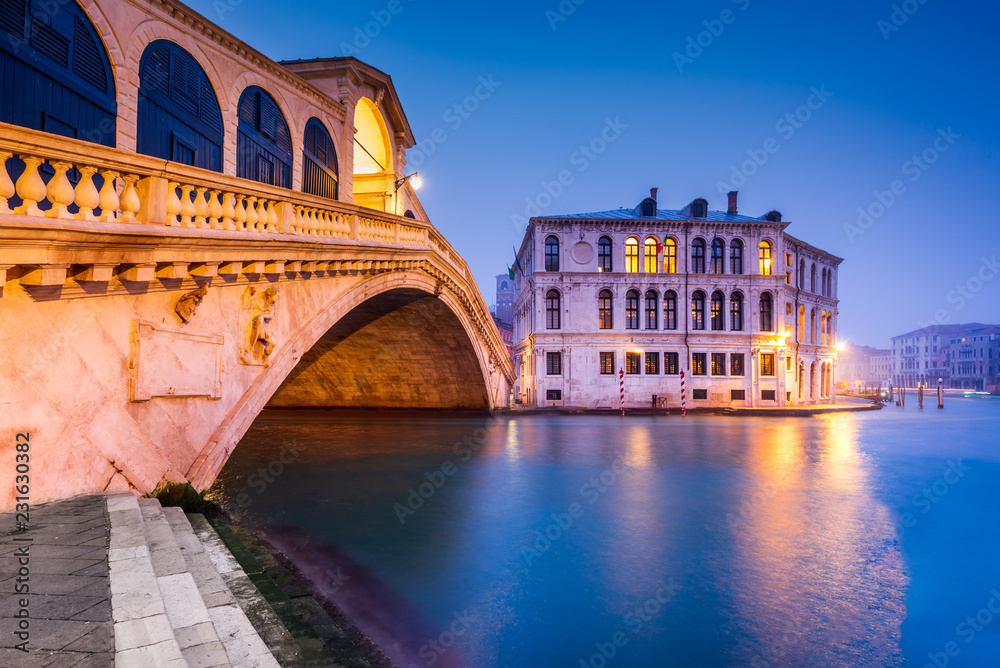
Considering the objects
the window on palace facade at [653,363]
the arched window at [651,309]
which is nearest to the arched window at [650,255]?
the arched window at [651,309]

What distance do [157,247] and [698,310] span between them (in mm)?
30731

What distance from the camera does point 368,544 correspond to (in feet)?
21.5

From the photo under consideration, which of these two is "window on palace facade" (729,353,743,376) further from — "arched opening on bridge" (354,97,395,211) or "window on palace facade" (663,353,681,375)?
"arched opening on bridge" (354,97,395,211)

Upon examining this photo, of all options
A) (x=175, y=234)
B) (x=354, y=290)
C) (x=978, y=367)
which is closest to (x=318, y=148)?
(x=354, y=290)

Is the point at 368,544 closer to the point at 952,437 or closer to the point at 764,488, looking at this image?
the point at 764,488

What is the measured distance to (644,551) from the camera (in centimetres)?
627

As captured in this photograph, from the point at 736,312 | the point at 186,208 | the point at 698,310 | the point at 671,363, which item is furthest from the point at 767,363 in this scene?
the point at 186,208

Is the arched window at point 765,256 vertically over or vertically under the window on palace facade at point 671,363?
over

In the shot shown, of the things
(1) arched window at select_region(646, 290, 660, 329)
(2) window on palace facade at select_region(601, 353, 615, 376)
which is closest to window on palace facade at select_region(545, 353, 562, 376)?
(2) window on palace facade at select_region(601, 353, 615, 376)

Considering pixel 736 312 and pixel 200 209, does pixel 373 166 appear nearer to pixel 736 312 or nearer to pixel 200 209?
pixel 200 209

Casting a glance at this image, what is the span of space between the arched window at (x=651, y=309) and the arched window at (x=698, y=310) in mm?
2269

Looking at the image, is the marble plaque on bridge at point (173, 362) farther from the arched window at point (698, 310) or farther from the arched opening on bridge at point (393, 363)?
the arched window at point (698, 310)

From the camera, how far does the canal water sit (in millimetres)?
4324

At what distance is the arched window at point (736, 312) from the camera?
3188 centimetres
